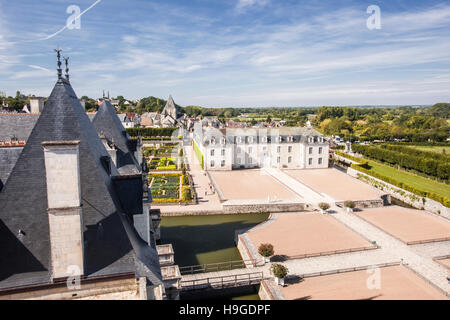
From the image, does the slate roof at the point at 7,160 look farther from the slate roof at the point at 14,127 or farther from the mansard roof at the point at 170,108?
the mansard roof at the point at 170,108

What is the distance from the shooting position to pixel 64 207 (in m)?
6.53

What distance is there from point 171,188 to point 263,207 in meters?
11.0

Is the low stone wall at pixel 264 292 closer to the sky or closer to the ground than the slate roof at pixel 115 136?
closer to the ground

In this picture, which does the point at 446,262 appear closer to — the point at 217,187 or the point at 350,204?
the point at 350,204

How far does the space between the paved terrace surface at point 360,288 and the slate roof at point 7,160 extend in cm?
1268

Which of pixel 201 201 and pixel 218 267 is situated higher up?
pixel 201 201

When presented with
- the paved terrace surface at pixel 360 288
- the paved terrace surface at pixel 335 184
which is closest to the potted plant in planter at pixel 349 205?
the paved terrace surface at pixel 335 184

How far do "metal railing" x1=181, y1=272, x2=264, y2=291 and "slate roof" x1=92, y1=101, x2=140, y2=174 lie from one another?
7000mm

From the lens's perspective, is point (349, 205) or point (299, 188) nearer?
point (349, 205)

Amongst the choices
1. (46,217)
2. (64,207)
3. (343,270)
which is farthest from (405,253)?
(46,217)

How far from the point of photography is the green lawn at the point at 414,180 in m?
33.8

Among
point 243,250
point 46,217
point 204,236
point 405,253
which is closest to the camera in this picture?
point 46,217
